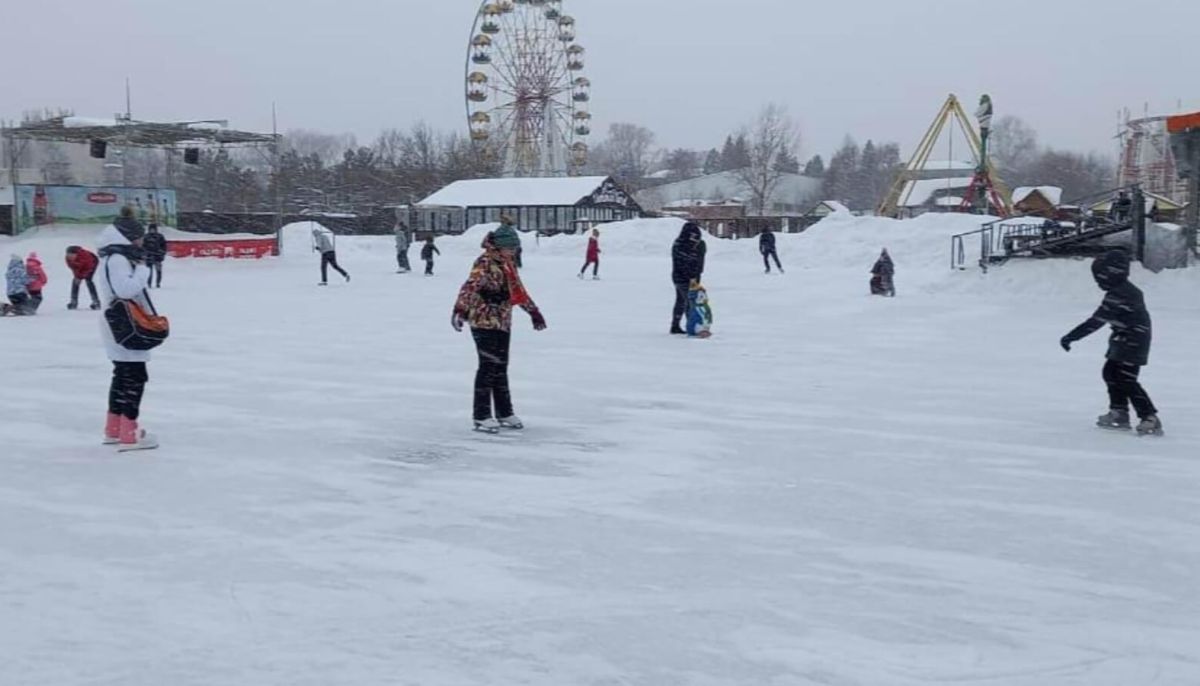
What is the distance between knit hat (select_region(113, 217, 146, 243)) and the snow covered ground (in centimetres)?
135

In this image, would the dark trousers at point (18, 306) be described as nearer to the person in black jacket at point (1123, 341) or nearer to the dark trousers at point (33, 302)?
the dark trousers at point (33, 302)

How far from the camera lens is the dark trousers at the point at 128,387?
667 cm

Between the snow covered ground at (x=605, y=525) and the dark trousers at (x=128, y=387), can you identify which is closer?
the snow covered ground at (x=605, y=525)

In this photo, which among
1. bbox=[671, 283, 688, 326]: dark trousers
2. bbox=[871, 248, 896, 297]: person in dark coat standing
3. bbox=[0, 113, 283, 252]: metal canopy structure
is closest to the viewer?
bbox=[671, 283, 688, 326]: dark trousers

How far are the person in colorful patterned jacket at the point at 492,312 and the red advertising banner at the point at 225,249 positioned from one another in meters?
29.5

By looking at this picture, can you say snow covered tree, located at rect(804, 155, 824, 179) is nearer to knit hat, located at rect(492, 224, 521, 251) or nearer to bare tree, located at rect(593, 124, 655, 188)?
bare tree, located at rect(593, 124, 655, 188)

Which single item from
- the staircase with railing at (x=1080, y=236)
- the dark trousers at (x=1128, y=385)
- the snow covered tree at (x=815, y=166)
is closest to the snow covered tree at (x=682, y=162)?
the snow covered tree at (x=815, y=166)

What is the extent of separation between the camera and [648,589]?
4184 mm

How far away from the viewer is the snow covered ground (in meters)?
3.54

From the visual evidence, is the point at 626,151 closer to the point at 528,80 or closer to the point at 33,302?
the point at 528,80

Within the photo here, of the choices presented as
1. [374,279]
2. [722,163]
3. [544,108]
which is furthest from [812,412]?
[722,163]

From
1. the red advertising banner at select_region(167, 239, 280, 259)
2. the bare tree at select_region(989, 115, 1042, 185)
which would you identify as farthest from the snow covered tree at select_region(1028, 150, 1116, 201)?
the red advertising banner at select_region(167, 239, 280, 259)

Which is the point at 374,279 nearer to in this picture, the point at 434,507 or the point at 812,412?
the point at 812,412

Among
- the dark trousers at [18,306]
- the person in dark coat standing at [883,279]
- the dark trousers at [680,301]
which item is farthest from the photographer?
the person in dark coat standing at [883,279]
